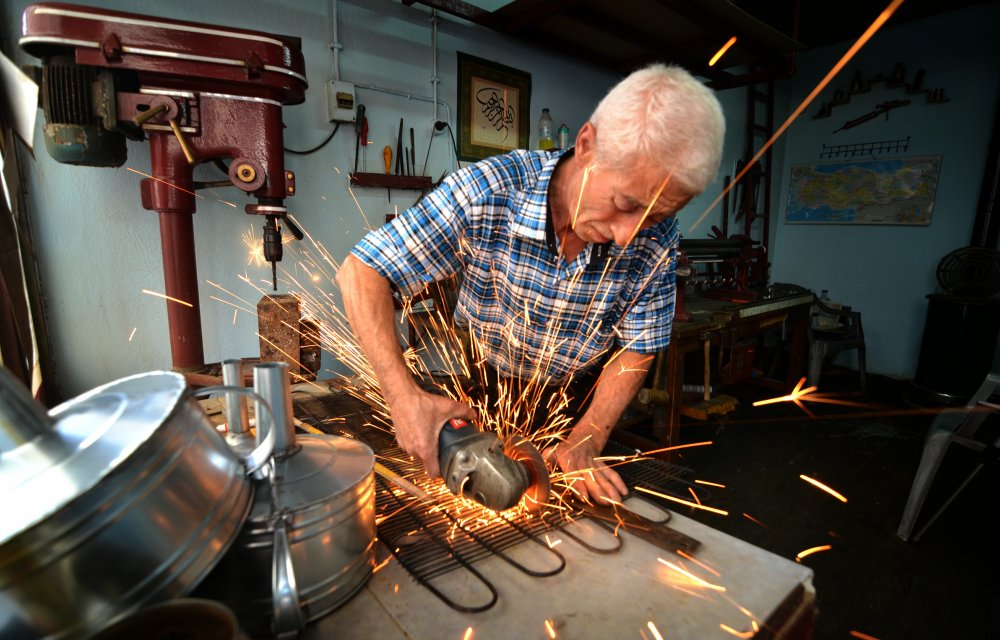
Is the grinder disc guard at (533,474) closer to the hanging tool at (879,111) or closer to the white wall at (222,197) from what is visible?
the white wall at (222,197)

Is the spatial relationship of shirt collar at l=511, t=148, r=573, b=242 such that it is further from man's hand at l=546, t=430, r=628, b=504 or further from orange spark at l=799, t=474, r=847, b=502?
orange spark at l=799, t=474, r=847, b=502

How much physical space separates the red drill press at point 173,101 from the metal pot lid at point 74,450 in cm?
150

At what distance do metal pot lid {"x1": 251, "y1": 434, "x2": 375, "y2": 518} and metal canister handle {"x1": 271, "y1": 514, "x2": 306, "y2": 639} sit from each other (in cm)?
4

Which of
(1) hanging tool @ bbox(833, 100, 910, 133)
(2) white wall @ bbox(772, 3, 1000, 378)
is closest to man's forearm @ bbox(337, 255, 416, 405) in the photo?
(2) white wall @ bbox(772, 3, 1000, 378)

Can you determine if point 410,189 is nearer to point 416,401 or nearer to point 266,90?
point 266,90

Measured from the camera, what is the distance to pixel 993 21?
5.23m

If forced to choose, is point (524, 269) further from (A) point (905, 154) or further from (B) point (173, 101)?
(A) point (905, 154)

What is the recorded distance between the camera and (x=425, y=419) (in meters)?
1.28

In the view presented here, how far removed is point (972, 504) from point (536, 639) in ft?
13.4

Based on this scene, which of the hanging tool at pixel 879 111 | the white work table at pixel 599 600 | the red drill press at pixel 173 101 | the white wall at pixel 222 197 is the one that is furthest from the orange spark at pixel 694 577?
the hanging tool at pixel 879 111

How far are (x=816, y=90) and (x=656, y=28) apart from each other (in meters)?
4.47

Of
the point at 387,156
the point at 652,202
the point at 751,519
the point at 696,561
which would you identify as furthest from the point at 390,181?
the point at 751,519

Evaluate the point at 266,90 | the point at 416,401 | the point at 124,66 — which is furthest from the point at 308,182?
the point at 416,401

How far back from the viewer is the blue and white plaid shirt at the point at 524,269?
62.1 inches
